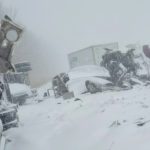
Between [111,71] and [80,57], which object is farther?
[80,57]

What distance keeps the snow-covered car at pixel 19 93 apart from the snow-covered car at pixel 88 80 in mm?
2832

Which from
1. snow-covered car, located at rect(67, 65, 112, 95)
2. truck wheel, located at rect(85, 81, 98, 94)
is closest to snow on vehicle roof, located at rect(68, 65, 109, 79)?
snow-covered car, located at rect(67, 65, 112, 95)

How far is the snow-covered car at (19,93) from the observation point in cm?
1943

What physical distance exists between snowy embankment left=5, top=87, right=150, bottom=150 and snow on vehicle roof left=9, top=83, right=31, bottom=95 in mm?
9198

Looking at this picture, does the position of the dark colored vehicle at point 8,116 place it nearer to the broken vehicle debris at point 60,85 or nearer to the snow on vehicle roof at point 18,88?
the broken vehicle debris at point 60,85

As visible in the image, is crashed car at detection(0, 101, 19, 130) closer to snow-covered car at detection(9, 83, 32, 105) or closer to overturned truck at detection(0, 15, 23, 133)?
overturned truck at detection(0, 15, 23, 133)

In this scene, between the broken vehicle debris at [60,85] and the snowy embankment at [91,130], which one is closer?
the snowy embankment at [91,130]

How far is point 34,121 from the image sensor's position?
35.2 feet

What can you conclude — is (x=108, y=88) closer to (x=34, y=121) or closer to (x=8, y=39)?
(x=34, y=121)

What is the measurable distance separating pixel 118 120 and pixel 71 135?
926mm

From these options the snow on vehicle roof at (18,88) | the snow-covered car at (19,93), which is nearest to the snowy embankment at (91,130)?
the snow-covered car at (19,93)

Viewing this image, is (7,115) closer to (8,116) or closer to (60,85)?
(8,116)

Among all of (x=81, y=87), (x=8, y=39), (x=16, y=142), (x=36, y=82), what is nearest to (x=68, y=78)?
(x=81, y=87)

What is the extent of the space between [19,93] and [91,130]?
12300 mm
